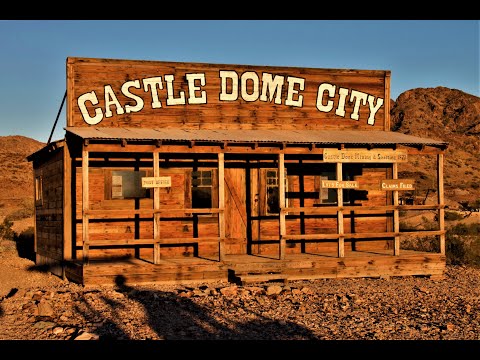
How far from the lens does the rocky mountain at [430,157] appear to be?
5838cm

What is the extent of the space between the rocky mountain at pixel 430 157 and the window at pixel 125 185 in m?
28.7

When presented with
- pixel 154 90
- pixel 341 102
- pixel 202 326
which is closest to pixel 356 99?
pixel 341 102

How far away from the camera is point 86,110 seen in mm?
15469

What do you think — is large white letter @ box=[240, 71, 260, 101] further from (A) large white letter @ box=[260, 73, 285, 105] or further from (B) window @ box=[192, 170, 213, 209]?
(B) window @ box=[192, 170, 213, 209]

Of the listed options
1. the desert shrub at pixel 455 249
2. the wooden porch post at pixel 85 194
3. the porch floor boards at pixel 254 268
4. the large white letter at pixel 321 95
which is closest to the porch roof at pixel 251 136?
the wooden porch post at pixel 85 194

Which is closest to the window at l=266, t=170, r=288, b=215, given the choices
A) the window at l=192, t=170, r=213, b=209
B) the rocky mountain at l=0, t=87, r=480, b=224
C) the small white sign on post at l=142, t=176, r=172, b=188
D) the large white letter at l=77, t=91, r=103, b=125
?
the window at l=192, t=170, r=213, b=209

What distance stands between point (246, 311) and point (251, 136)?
5.70 metres

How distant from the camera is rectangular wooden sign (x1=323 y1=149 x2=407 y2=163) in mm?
14806

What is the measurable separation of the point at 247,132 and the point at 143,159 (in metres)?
2.71

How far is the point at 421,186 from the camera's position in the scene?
188 ft

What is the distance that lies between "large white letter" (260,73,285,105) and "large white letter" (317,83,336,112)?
1122mm

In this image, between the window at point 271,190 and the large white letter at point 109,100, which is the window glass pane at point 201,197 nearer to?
the window at point 271,190
